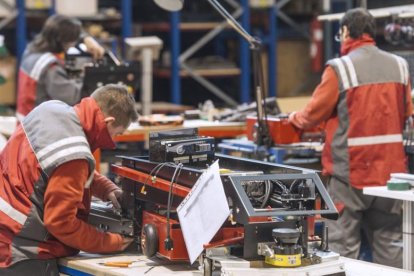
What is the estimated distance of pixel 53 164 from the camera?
9.66 ft

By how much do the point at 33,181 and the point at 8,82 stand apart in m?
4.77

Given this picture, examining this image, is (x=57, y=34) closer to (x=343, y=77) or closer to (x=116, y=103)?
(x=343, y=77)

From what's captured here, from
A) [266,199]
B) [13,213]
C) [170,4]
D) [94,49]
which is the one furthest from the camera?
[94,49]

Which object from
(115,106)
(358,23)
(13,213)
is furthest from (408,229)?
(13,213)

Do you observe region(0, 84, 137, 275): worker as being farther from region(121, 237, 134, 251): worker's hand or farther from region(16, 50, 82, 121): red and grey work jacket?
region(16, 50, 82, 121): red and grey work jacket

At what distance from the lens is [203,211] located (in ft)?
9.09

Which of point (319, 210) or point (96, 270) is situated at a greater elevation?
point (319, 210)

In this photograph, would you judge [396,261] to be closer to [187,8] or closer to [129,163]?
[129,163]

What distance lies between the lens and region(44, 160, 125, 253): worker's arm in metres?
2.94

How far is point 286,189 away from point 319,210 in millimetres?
119

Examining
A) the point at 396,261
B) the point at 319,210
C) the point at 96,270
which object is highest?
the point at 319,210

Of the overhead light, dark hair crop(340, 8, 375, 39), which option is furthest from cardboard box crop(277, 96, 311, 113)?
the overhead light

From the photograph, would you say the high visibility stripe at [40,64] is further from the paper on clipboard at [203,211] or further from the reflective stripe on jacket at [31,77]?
the paper on clipboard at [203,211]

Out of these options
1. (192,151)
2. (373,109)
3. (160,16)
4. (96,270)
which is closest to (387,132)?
(373,109)
